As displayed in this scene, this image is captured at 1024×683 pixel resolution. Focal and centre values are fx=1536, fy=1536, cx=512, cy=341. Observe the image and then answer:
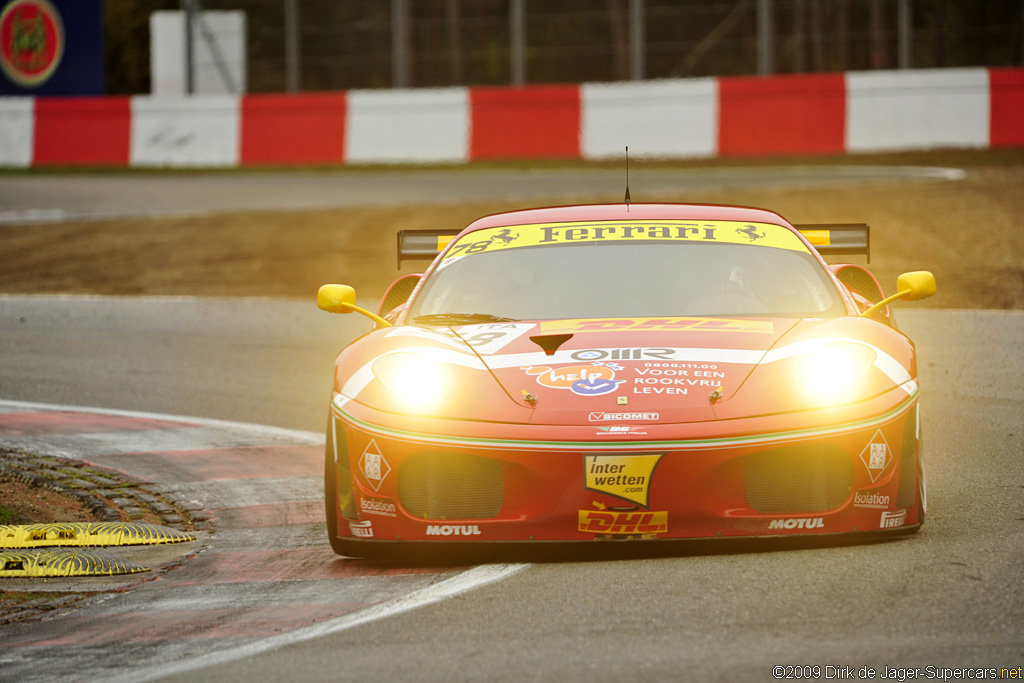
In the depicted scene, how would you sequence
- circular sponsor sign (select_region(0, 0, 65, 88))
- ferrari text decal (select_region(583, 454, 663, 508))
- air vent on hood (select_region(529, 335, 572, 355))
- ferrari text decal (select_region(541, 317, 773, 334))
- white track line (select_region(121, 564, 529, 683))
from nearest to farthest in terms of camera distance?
white track line (select_region(121, 564, 529, 683))
ferrari text decal (select_region(583, 454, 663, 508))
air vent on hood (select_region(529, 335, 572, 355))
ferrari text decal (select_region(541, 317, 773, 334))
circular sponsor sign (select_region(0, 0, 65, 88))

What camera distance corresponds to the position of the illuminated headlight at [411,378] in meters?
4.77

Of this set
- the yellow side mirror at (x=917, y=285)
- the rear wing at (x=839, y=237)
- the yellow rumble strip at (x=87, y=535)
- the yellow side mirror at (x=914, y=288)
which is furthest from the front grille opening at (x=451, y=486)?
the rear wing at (x=839, y=237)

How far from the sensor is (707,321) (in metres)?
5.23

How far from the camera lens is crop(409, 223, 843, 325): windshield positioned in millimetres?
5547

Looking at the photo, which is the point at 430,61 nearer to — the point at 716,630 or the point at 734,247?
the point at 734,247

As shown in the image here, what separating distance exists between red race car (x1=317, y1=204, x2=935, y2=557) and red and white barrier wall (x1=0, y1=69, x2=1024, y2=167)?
51.4 ft

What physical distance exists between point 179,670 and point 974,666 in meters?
1.88

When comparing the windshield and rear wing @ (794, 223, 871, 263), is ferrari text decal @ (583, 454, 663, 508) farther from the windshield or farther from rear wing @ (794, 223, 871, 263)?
rear wing @ (794, 223, 871, 263)

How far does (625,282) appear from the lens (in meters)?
5.64

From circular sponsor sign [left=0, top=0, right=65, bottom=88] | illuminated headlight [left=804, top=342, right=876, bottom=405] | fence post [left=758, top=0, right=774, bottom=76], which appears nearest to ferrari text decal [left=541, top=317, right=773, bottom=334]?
illuminated headlight [left=804, top=342, right=876, bottom=405]

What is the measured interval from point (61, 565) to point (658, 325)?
2.14 m

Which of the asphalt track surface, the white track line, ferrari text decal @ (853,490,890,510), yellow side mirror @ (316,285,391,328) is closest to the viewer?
the asphalt track surface

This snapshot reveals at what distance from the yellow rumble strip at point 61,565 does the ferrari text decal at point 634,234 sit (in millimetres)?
1714

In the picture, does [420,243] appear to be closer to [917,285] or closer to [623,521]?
[917,285]
